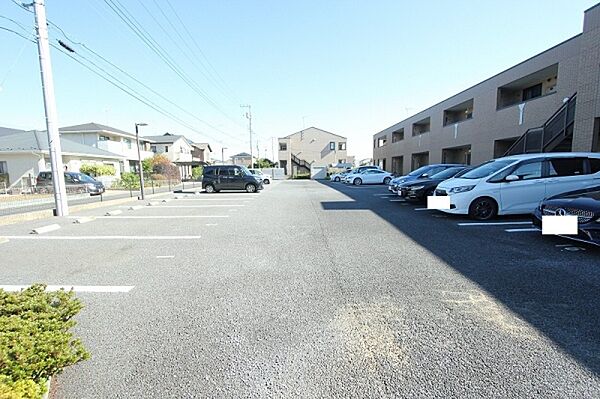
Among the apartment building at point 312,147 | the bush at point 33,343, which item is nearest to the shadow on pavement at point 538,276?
the bush at point 33,343

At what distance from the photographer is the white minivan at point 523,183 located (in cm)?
663

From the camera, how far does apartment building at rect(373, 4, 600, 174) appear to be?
32.6 feet

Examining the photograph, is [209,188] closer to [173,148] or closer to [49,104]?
[49,104]

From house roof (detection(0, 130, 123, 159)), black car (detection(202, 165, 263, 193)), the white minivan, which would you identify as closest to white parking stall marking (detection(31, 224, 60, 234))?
the white minivan

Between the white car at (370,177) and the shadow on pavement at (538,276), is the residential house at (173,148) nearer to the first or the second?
the white car at (370,177)

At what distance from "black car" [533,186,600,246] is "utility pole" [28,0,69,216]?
41.2 feet

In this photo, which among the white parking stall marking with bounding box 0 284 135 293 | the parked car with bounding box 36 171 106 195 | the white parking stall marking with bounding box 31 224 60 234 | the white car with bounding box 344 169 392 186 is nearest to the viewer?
the white parking stall marking with bounding box 0 284 135 293

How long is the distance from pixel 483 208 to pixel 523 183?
99cm

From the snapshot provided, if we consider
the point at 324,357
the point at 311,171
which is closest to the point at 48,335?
the point at 324,357

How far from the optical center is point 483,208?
23.0ft

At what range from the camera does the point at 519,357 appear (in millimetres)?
2189

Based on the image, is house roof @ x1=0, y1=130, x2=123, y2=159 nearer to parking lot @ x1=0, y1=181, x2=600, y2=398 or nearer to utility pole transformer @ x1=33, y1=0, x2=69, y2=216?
utility pole transformer @ x1=33, y1=0, x2=69, y2=216

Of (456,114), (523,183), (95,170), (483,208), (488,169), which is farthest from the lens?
(456,114)

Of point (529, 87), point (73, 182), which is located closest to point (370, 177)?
point (529, 87)
